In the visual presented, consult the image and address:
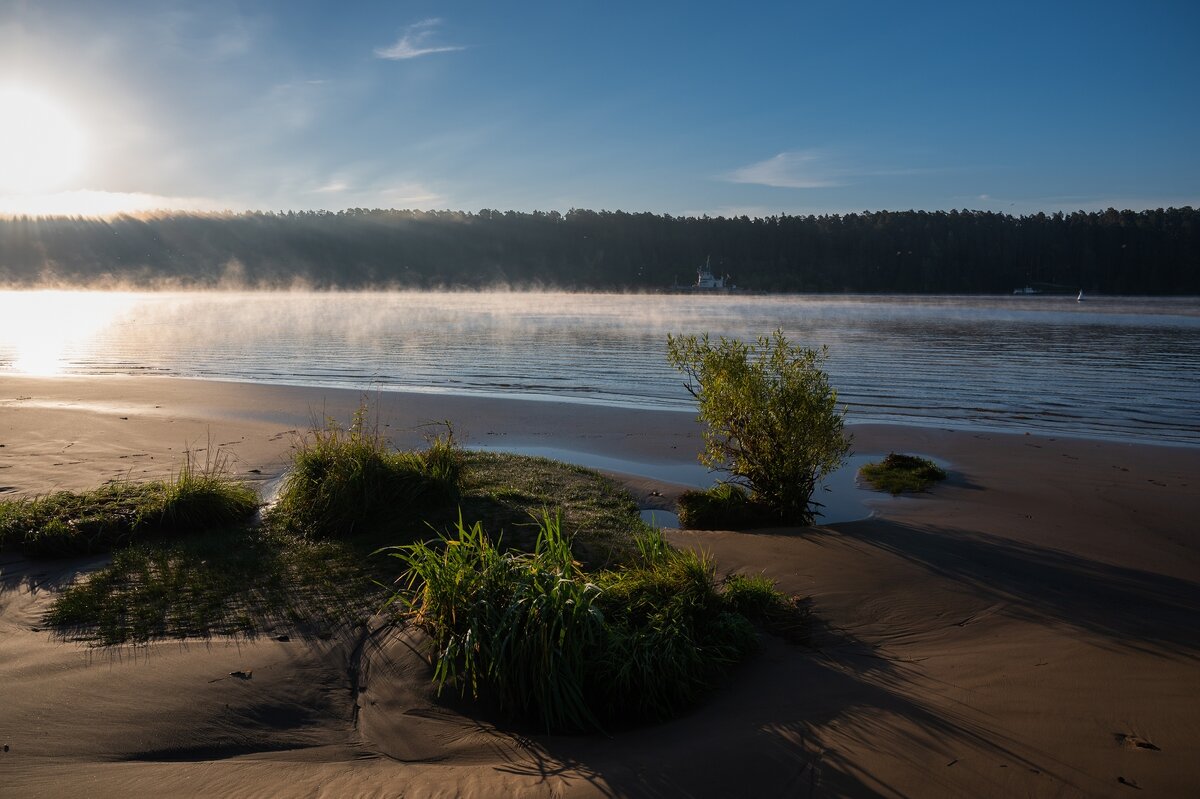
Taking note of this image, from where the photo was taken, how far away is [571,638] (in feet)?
14.8

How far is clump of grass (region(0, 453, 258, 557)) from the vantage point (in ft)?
22.7

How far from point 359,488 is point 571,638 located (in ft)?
12.7

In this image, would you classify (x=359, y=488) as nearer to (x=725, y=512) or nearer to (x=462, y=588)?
(x=462, y=588)

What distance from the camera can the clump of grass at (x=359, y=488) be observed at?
24.8 ft

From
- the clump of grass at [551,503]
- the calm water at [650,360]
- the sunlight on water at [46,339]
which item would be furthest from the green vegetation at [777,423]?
the sunlight on water at [46,339]

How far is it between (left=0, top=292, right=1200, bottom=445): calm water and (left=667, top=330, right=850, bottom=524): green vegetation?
8.78 metres

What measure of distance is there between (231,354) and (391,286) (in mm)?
104483

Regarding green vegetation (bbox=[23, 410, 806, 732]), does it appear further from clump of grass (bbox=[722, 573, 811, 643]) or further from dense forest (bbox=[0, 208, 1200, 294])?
dense forest (bbox=[0, 208, 1200, 294])

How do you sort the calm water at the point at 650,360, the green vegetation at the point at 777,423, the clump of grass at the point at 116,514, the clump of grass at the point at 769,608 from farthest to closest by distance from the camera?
1. the calm water at the point at 650,360
2. the green vegetation at the point at 777,423
3. the clump of grass at the point at 116,514
4. the clump of grass at the point at 769,608

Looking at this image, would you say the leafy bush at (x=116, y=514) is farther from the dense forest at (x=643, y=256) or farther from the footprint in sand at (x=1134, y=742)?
the dense forest at (x=643, y=256)

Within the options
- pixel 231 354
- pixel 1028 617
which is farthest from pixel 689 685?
pixel 231 354

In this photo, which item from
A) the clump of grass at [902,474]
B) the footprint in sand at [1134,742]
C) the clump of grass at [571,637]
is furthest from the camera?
the clump of grass at [902,474]

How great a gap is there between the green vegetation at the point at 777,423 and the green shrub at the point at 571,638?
314 centimetres

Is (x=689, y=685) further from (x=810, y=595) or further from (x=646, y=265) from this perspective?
(x=646, y=265)
